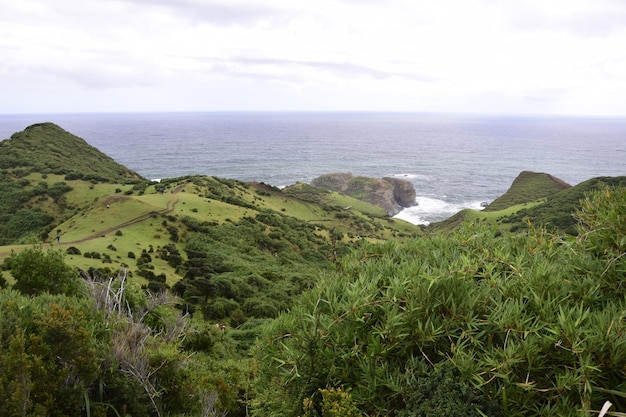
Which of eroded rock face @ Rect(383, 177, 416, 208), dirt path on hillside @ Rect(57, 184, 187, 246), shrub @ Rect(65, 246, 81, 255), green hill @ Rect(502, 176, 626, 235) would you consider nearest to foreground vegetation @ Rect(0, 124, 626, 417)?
shrub @ Rect(65, 246, 81, 255)

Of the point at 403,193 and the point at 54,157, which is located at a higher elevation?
the point at 54,157

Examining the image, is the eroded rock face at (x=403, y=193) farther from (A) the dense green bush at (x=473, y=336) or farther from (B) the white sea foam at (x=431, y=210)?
(A) the dense green bush at (x=473, y=336)

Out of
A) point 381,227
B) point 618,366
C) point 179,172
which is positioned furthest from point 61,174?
point 179,172

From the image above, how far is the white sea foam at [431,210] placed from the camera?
4422 inches

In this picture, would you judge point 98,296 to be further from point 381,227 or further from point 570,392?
point 381,227

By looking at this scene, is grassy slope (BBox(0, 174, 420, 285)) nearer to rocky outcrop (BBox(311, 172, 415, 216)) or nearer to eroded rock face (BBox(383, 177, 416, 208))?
rocky outcrop (BBox(311, 172, 415, 216))

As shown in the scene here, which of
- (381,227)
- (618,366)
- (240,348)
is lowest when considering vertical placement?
(381,227)

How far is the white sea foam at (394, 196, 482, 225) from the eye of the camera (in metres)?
112

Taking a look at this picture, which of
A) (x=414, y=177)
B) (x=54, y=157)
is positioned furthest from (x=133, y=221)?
(x=414, y=177)

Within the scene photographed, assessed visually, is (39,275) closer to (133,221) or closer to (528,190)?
(133,221)

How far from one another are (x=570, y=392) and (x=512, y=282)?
1746 mm

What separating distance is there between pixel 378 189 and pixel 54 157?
291 ft

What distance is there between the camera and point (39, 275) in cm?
1503

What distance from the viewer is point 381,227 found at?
270 ft
